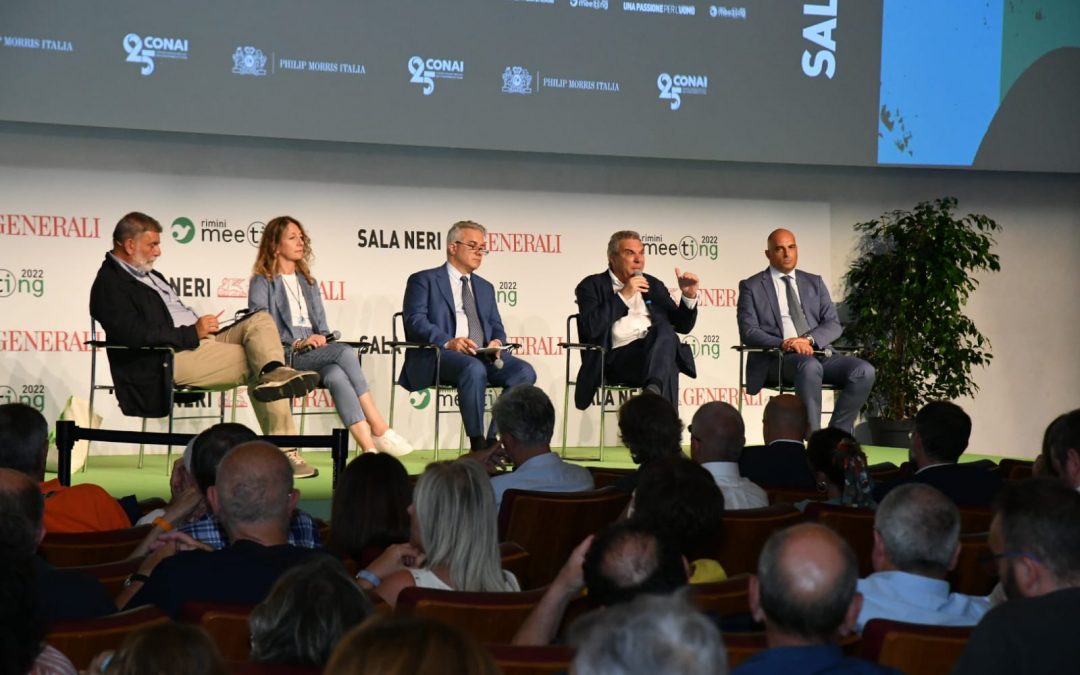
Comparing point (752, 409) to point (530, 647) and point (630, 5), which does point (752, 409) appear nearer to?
point (630, 5)

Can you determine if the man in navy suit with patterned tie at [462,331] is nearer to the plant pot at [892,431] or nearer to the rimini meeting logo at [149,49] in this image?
the rimini meeting logo at [149,49]

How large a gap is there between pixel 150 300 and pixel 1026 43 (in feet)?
20.7

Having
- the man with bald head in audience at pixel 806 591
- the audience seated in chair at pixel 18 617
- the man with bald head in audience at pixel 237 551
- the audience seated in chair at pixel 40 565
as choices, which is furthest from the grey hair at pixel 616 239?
the audience seated in chair at pixel 18 617

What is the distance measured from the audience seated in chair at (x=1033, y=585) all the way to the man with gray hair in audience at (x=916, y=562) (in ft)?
0.43

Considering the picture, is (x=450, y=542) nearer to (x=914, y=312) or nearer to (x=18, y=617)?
(x=18, y=617)

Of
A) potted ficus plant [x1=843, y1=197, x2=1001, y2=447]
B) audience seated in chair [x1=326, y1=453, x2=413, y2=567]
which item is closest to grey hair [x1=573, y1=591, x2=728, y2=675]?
audience seated in chair [x1=326, y1=453, x2=413, y2=567]

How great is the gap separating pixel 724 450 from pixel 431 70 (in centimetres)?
426

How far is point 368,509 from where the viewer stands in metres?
3.12

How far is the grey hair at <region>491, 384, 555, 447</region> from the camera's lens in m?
4.30

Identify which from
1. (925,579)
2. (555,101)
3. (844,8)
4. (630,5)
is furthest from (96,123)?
(925,579)

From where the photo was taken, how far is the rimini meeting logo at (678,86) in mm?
8344

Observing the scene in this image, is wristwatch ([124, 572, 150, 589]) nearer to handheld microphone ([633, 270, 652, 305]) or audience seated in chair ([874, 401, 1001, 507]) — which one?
audience seated in chair ([874, 401, 1001, 507])


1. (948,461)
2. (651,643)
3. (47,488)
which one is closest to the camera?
(651,643)

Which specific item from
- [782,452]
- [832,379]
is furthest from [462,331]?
[782,452]
